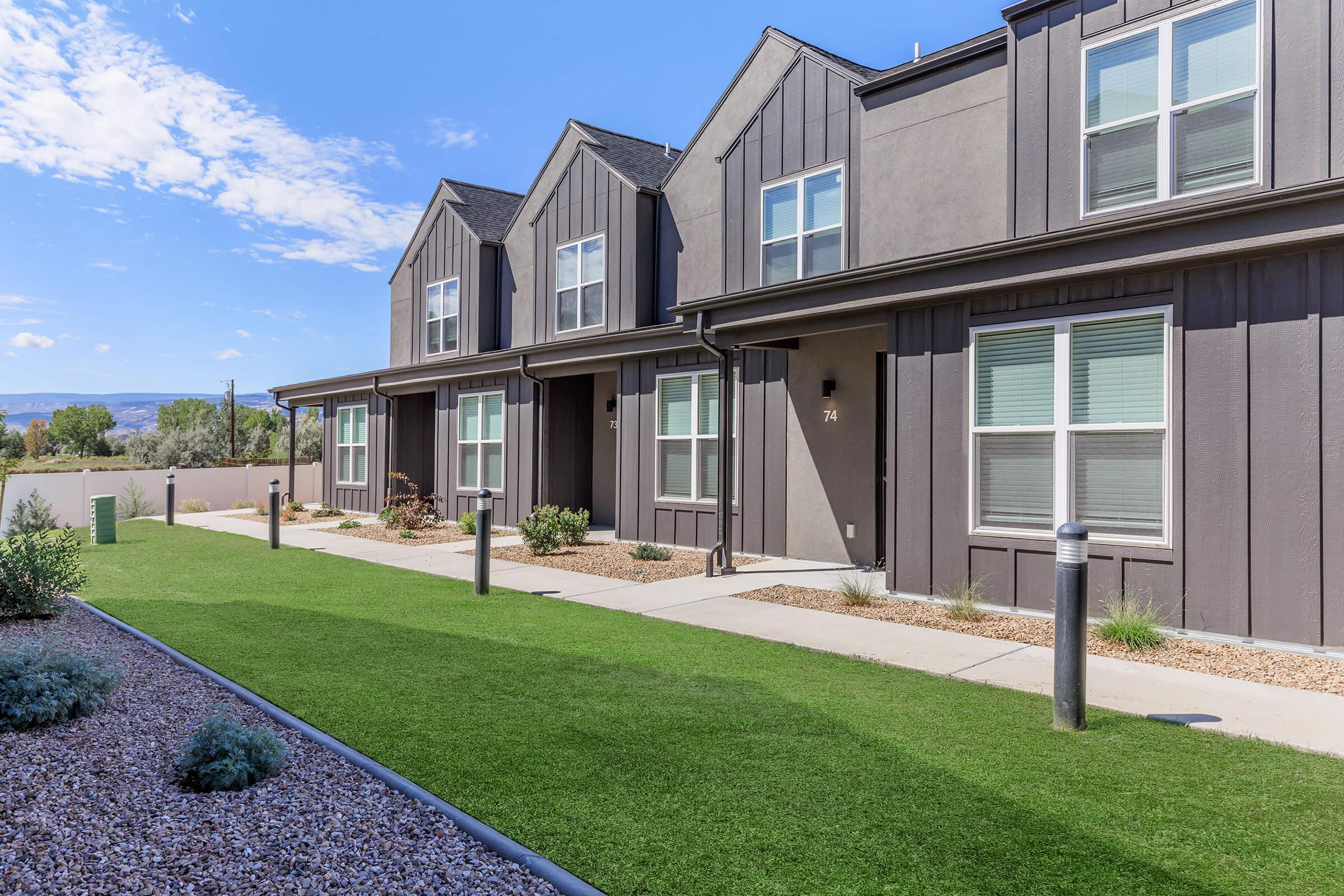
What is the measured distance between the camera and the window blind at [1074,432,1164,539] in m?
6.75

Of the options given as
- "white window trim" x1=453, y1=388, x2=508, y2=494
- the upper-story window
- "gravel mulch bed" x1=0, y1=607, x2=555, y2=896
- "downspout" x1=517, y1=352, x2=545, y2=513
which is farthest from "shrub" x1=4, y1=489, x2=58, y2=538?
the upper-story window

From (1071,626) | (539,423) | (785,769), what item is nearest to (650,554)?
(539,423)

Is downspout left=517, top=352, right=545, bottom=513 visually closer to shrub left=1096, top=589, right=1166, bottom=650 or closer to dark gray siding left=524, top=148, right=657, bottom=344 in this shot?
dark gray siding left=524, top=148, right=657, bottom=344

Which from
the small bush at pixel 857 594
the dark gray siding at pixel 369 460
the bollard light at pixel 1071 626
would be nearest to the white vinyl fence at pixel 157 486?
the dark gray siding at pixel 369 460

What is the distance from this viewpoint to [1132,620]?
20.4 ft

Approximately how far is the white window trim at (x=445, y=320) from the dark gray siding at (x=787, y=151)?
8173mm

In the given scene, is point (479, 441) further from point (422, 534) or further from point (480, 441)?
point (422, 534)

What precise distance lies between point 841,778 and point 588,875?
138 centimetres

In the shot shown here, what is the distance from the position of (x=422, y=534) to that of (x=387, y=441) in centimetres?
493

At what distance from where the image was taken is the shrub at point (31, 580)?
22.7ft

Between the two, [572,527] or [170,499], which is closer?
[572,527]

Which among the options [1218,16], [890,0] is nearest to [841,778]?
[1218,16]

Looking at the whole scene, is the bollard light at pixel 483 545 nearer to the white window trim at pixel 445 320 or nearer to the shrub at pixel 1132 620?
the shrub at pixel 1132 620

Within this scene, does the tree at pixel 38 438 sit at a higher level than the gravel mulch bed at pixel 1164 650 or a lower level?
higher
